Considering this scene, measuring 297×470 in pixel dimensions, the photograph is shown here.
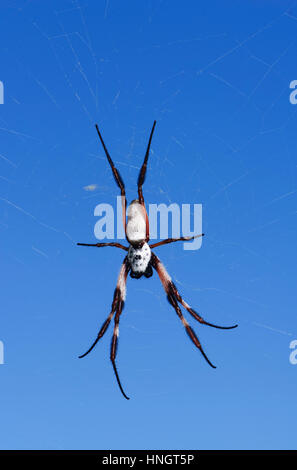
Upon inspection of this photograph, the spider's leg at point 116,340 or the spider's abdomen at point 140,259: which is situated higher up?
the spider's abdomen at point 140,259

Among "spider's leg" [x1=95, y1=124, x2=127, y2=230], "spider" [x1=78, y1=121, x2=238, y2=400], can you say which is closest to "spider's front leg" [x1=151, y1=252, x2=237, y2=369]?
"spider" [x1=78, y1=121, x2=238, y2=400]

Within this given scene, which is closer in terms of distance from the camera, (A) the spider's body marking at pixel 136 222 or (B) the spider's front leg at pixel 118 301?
(A) the spider's body marking at pixel 136 222

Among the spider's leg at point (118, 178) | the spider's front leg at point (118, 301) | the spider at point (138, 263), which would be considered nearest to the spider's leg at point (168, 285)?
the spider at point (138, 263)

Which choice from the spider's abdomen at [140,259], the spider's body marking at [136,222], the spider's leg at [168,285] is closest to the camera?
the spider's body marking at [136,222]

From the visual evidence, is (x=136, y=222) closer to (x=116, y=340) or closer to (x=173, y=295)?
(x=173, y=295)

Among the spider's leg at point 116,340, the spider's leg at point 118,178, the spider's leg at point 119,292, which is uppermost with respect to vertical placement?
the spider's leg at point 118,178

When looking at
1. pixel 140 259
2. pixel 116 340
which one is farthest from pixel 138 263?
pixel 116 340

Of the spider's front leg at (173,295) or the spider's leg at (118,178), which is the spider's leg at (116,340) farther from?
the spider's leg at (118,178)
